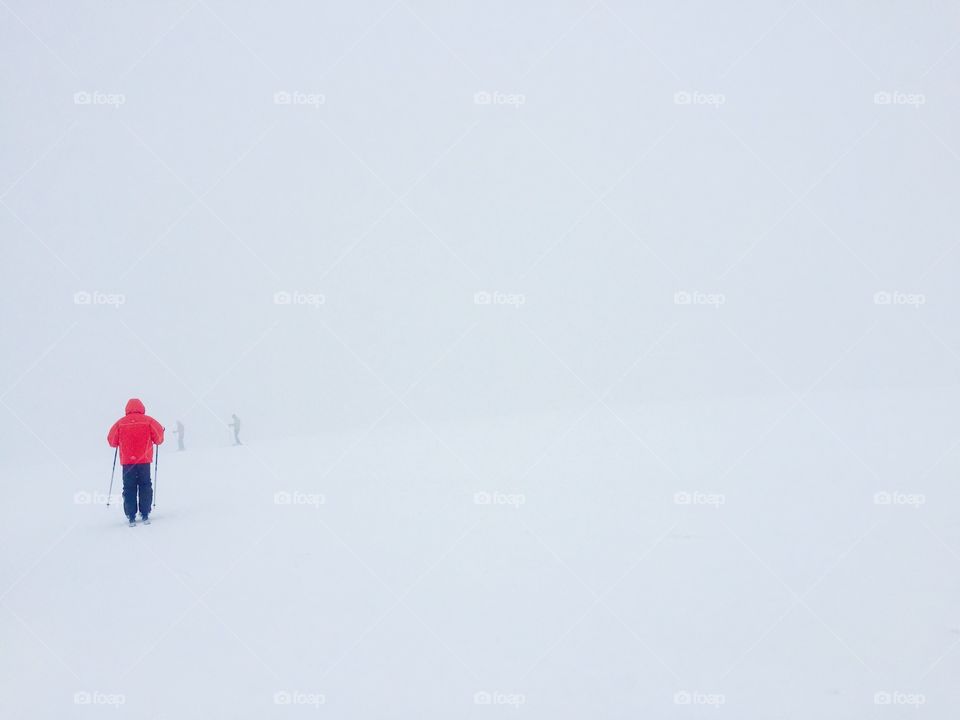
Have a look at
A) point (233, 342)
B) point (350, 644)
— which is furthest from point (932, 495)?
point (233, 342)

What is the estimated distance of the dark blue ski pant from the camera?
31.1 ft

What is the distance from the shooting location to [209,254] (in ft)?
541

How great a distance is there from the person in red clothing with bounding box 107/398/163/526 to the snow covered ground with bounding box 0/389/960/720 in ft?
1.21

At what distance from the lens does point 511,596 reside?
20.7 ft

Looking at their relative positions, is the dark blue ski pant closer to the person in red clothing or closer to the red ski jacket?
the person in red clothing

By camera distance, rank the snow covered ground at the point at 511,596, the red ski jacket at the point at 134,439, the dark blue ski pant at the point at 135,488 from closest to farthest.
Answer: the snow covered ground at the point at 511,596 → the red ski jacket at the point at 134,439 → the dark blue ski pant at the point at 135,488

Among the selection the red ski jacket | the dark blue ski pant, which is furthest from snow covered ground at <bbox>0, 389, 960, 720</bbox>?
the red ski jacket

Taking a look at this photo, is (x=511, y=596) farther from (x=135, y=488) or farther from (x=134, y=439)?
(x=135, y=488)

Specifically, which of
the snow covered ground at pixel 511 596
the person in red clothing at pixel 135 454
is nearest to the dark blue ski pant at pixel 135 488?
the person in red clothing at pixel 135 454

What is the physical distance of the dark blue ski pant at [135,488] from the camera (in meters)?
9.47

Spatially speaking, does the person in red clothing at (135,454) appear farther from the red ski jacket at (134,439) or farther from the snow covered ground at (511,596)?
the snow covered ground at (511,596)

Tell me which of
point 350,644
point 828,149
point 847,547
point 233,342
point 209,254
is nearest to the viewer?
point 350,644

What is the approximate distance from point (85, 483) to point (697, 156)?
113088 mm

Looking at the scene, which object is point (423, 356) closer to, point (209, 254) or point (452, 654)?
point (452, 654)
